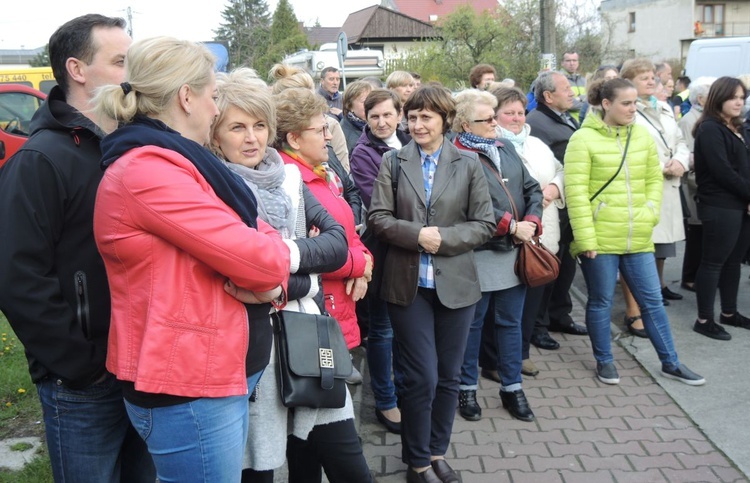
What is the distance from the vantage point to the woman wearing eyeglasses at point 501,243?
163 inches

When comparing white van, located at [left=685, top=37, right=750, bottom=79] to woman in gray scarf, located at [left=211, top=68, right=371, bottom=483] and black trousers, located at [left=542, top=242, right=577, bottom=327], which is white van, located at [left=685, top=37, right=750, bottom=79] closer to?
black trousers, located at [left=542, top=242, right=577, bottom=327]

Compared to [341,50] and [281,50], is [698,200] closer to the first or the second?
[341,50]

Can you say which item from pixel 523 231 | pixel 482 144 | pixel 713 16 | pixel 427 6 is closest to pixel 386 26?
pixel 427 6

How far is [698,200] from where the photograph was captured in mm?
5734

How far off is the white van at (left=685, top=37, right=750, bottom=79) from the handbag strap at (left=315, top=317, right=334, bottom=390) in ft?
42.5

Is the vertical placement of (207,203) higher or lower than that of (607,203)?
higher

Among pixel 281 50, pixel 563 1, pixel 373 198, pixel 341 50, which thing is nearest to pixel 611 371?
pixel 373 198

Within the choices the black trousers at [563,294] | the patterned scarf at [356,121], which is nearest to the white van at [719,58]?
the black trousers at [563,294]

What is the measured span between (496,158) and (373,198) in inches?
38.2

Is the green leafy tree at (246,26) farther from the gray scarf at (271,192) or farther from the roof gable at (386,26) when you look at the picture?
the gray scarf at (271,192)

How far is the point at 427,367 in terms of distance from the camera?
135 inches

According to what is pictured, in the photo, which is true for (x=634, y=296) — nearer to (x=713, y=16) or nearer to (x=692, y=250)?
(x=692, y=250)

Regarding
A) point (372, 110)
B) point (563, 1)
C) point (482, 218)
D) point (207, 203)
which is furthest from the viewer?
point (563, 1)

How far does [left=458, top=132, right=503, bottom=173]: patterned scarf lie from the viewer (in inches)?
163
